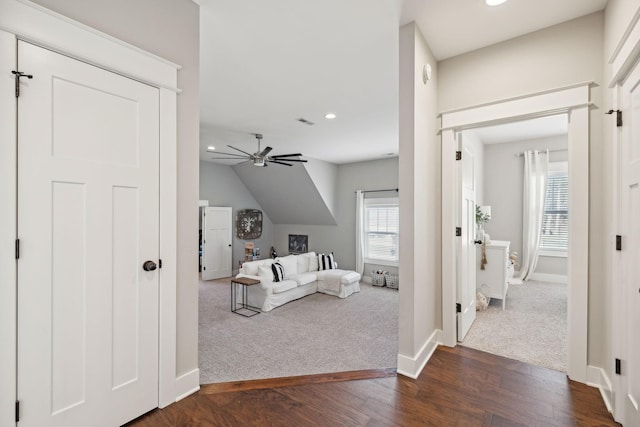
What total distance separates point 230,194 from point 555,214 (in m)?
7.37

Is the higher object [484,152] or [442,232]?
[484,152]

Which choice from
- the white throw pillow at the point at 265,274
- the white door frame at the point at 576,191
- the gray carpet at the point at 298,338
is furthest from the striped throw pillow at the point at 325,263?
the white door frame at the point at 576,191

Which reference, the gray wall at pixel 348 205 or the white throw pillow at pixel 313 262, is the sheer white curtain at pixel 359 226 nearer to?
the gray wall at pixel 348 205

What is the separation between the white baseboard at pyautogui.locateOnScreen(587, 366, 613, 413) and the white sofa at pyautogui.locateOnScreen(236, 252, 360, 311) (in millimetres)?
3719

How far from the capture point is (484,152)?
6.46 metres

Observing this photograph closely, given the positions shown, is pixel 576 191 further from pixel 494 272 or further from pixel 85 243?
pixel 85 243

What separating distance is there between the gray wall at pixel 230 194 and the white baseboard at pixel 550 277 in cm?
663

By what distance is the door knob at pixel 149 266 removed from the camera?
70.5 inches

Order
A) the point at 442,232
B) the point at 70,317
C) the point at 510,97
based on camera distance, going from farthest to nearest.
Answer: the point at 442,232
the point at 510,97
the point at 70,317

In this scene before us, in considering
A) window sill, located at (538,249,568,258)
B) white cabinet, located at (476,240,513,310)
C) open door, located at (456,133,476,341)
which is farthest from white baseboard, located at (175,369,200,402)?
window sill, located at (538,249,568,258)

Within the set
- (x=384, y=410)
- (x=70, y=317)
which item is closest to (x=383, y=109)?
(x=384, y=410)

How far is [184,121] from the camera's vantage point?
2.00 meters

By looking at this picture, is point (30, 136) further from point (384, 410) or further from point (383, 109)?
point (383, 109)

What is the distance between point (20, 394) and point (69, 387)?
0.62ft
